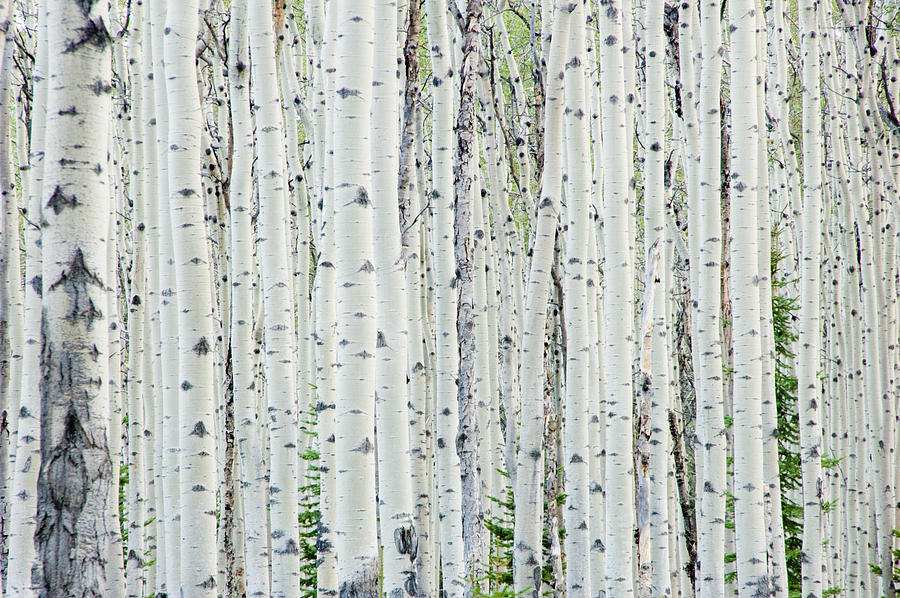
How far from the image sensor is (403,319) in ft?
10.2

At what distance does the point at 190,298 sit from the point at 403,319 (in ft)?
3.44

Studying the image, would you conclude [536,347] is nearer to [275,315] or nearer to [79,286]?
[275,315]

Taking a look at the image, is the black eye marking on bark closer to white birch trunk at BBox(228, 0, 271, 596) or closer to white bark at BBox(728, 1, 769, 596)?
white birch trunk at BBox(228, 0, 271, 596)

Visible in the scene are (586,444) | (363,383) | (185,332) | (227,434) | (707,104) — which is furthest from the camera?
(227,434)

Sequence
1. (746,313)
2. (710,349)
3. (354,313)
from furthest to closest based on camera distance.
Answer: (710,349)
(746,313)
(354,313)

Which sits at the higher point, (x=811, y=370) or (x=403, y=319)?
(x=403, y=319)

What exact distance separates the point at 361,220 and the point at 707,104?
3398 mm

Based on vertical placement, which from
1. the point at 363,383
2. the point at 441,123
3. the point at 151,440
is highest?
the point at 441,123

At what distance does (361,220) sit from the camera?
2857mm

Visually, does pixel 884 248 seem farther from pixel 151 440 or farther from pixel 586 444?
pixel 151 440

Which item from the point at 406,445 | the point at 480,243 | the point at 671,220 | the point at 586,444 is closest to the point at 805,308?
the point at 671,220

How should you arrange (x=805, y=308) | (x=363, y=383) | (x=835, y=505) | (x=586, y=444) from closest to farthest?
(x=363, y=383) → (x=586, y=444) → (x=805, y=308) → (x=835, y=505)

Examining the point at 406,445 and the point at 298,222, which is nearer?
the point at 406,445

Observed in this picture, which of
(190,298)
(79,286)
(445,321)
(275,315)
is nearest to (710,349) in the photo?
(445,321)
